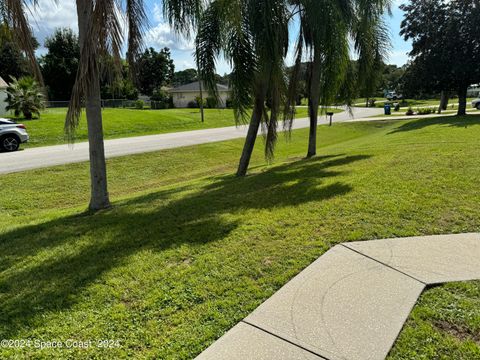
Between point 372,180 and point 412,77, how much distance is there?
2288 cm

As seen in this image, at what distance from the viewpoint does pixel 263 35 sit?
7.11 metres

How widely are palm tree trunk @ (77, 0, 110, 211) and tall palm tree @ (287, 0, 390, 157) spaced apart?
16.5ft

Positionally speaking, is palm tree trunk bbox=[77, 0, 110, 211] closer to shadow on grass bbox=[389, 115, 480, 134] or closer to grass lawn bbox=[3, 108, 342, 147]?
grass lawn bbox=[3, 108, 342, 147]

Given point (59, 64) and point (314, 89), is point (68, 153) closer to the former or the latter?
point (314, 89)

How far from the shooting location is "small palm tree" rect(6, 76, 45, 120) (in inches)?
934

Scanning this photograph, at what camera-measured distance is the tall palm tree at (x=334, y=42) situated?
27.0 ft

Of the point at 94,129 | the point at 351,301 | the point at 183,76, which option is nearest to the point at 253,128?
the point at 94,129

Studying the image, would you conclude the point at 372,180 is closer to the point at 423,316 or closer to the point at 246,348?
the point at 423,316

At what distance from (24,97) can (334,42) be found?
23199 mm

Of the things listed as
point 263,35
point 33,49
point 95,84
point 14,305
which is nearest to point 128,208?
point 95,84

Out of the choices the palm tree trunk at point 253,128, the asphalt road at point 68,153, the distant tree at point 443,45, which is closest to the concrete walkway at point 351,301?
the palm tree trunk at point 253,128

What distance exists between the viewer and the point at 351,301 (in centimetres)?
289

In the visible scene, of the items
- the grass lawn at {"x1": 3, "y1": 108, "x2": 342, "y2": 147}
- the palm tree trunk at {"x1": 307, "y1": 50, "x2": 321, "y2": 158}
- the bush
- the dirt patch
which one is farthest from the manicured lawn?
the bush

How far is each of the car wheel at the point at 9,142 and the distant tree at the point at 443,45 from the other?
82.5 feet
